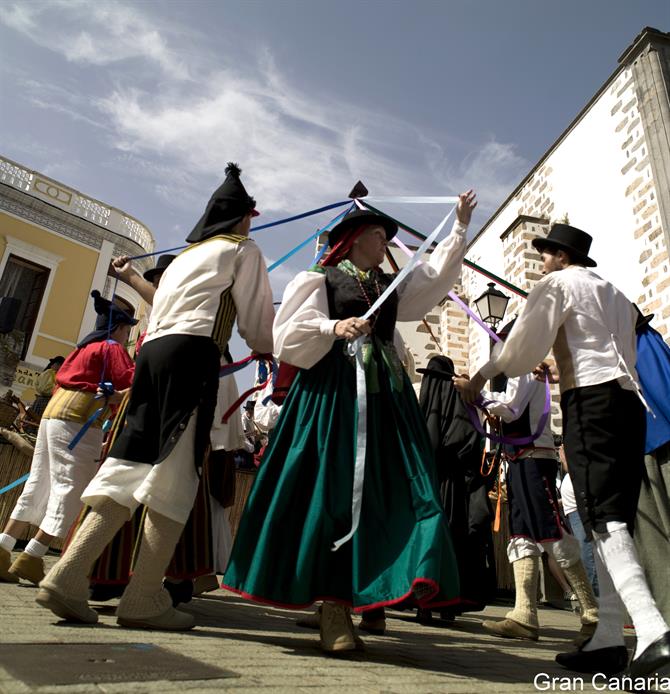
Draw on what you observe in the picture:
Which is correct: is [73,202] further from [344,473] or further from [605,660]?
[605,660]

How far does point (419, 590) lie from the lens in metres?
2.08

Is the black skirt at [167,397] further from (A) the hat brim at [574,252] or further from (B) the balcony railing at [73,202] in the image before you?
(B) the balcony railing at [73,202]

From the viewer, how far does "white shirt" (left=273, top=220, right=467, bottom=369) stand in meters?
2.56

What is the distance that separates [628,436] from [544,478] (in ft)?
5.92

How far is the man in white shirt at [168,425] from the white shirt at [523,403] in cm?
192

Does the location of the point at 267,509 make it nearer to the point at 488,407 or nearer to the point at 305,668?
the point at 305,668

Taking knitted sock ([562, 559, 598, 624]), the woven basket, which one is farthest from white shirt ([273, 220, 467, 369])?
the woven basket

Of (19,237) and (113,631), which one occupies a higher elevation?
(19,237)

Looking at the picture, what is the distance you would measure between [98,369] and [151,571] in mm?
2016

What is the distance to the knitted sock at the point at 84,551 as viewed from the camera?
7.30 feet

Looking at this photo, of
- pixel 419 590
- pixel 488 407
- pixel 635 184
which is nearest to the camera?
pixel 419 590

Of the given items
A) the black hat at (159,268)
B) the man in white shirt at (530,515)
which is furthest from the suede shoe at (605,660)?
Result: the black hat at (159,268)

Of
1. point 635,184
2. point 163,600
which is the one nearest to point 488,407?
point 163,600
